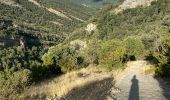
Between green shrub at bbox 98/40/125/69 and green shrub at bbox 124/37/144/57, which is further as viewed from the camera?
green shrub at bbox 124/37/144/57

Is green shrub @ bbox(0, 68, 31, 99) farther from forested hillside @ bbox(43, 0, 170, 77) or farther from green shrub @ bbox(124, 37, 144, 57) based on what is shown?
green shrub @ bbox(124, 37, 144, 57)

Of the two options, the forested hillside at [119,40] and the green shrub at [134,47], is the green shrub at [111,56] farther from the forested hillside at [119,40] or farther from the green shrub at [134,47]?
the green shrub at [134,47]

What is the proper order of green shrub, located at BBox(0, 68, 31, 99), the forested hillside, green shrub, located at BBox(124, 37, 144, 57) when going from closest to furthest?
green shrub, located at BBox(0, 68, 31, 99), the forested hillside, green shrub, located at BBox(124, 37, 144, 57)

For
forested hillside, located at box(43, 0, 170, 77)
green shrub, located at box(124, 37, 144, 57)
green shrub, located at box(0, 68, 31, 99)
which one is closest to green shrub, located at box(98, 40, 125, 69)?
forested hillside, located at box(43, 0, 170, 77)

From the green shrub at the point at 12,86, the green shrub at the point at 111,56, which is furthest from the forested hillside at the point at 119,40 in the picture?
the green shrub at the point at 12,86

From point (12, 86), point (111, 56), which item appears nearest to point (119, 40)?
point (111, 56)

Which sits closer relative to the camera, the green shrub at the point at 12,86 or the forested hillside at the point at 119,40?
the green shrub at the point at 12,86

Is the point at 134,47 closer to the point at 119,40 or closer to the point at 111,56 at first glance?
the point at 119,40

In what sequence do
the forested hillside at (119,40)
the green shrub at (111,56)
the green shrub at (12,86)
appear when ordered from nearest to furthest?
the green shrub at (12,86) → the green shrub at (111,56) → the forested hillside at (119,40)

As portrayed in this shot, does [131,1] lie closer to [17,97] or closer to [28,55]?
[28,55]

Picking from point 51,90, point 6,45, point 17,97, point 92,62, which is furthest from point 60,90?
point 6,45

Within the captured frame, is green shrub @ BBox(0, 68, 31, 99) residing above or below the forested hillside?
below

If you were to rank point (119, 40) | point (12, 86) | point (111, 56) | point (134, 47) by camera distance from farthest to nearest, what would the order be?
point (119, 40) → point (134, 47) → point (111, 56) → point (12, 86)

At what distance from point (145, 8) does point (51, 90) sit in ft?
463
